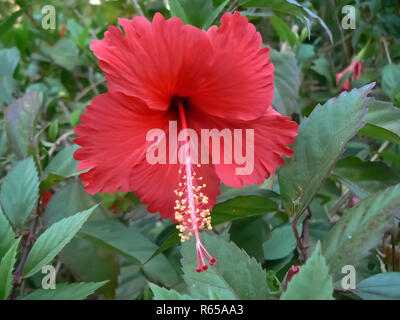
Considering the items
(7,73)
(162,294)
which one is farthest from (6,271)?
(7,73)

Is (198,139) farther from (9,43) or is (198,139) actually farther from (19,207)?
(9,43)

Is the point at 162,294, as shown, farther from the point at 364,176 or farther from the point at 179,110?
the point at 364,176

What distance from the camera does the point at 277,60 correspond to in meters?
0.82

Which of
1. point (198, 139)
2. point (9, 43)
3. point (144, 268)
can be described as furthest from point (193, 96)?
point (9, 43)

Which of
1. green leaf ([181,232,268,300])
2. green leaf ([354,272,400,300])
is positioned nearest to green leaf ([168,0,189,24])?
green leaf ([181,232,268,300])

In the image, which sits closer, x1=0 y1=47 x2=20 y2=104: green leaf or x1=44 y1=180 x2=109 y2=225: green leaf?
x1=44 y1=180 x2=109 y2=225: green leaf

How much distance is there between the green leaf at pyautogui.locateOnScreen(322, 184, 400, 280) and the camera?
1.62 feet

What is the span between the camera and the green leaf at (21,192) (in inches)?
28.5

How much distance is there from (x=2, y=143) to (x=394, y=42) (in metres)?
1.24

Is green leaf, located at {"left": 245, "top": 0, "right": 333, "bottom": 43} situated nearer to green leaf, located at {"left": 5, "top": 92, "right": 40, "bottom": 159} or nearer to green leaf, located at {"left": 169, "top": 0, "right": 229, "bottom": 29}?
green leaf, located at {"left": 169, "top": 0, "right": 229, "bottom": 29}

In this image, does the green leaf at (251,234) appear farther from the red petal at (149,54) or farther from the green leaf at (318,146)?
the red petal at (149,54)

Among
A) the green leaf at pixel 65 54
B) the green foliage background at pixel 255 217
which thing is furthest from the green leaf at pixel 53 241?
the green leaf at pixel 65 54

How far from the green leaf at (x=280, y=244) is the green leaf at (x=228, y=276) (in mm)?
225

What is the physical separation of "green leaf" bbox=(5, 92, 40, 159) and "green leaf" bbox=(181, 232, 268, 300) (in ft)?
1.70
